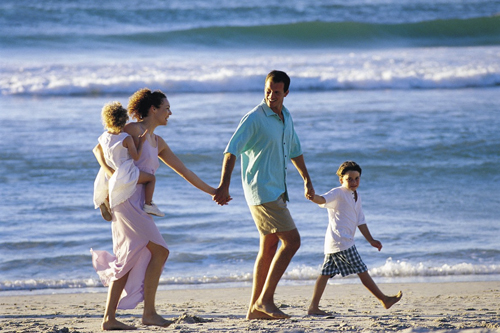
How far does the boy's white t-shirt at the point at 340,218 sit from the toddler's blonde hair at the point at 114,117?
4.99ft

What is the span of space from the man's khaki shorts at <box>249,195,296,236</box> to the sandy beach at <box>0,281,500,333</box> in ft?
1.97

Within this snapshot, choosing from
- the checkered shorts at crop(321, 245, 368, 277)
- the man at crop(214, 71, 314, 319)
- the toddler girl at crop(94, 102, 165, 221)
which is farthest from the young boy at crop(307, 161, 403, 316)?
the toddler girl at crop(94, 102, 165, 221)

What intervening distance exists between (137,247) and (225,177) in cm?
71

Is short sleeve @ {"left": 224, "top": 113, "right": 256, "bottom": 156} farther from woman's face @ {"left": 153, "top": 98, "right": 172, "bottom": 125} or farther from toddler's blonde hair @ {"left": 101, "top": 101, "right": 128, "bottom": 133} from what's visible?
toddler's blonde hair @ {"left": 101, "top": 101, "right": 128, "bottom": 133}

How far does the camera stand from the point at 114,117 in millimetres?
3924

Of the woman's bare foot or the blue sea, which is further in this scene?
the blue sea

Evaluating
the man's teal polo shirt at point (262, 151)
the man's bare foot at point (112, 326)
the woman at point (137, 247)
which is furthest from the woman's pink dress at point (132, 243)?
the man's teal polo shirt at point (262, 151)

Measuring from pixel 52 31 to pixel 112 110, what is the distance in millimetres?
23273

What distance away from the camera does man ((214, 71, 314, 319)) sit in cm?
411

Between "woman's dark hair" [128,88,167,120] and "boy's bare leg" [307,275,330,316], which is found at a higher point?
"woman's dark hair" [128,88,167,120]

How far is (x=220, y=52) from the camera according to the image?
24172 millimetres

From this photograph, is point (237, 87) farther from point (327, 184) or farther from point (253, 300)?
point (253, 300)

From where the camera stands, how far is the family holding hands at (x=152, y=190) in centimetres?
393

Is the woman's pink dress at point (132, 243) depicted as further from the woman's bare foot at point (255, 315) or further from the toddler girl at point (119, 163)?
the woman's bare foot at point (255, 315)
